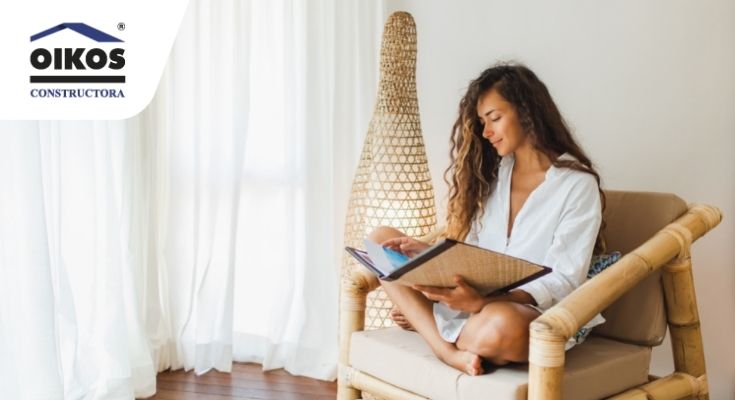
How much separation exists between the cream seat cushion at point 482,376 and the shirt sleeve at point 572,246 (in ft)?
0.52

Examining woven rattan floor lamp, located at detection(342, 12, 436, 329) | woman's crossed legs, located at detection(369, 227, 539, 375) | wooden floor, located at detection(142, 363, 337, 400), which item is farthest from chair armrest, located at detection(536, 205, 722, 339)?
wooden floor, located at detection(142, 363, 337, 400)

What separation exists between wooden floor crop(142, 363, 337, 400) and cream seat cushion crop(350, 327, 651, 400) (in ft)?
2.45

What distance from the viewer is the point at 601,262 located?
75.9 inches

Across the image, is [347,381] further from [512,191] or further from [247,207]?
[247,207]

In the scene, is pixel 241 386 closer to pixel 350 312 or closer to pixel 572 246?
pixel 350 312

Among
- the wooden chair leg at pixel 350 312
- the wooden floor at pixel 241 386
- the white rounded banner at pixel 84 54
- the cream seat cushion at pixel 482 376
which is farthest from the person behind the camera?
the wooden floor at pixel 241 386

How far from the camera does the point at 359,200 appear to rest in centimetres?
252

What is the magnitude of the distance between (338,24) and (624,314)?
147 centimetres

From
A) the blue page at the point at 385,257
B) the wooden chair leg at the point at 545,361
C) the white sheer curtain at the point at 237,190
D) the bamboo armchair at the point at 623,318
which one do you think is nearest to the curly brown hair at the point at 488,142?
the bamboo armchair at the point at 623,318

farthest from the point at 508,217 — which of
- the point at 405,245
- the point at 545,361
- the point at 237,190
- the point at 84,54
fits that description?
the point at 84,54

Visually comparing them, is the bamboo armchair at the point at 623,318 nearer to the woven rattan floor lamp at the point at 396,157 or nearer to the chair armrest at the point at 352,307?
the chair armrest at the point at 352,307

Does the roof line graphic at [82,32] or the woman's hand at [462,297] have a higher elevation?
the roof line graphic at [82,32]

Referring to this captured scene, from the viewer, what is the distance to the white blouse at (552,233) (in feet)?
5.77

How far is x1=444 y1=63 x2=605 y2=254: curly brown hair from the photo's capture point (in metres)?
1.98
